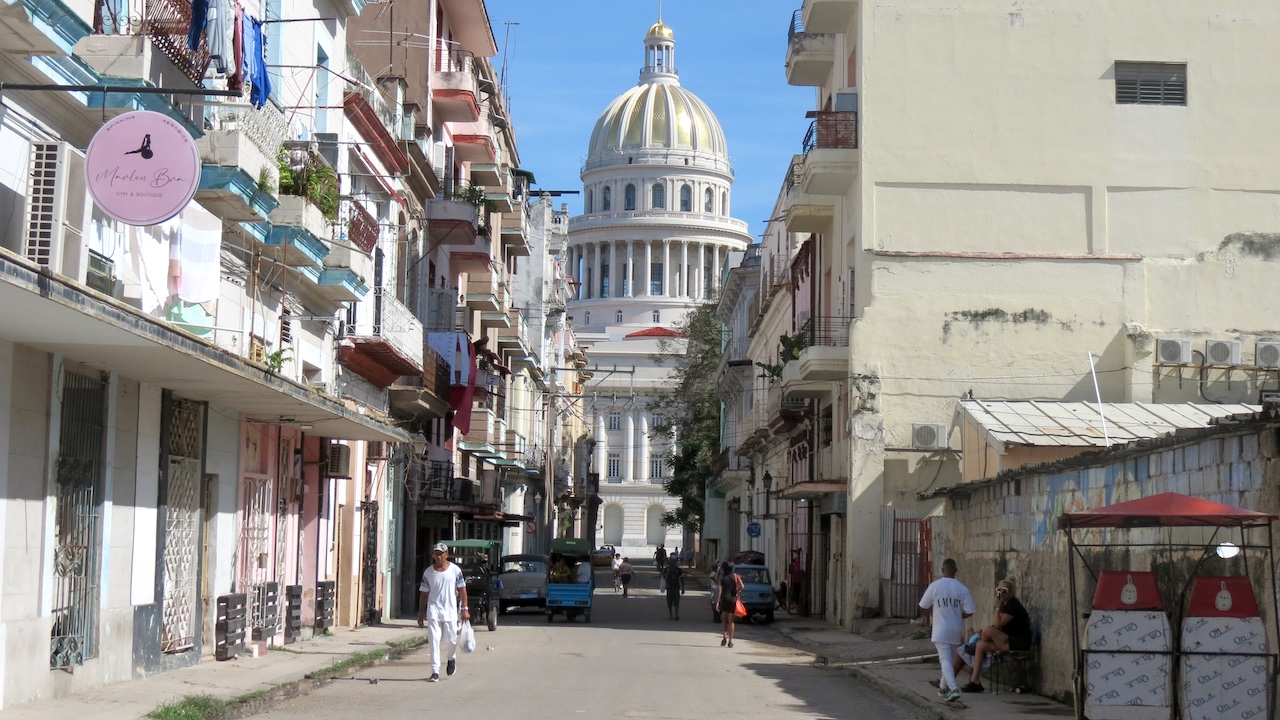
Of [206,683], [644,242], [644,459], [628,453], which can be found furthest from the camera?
[644,242]

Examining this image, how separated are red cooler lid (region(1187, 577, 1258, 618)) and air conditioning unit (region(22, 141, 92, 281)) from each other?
9570mm

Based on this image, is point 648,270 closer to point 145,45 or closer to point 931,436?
point 931,436

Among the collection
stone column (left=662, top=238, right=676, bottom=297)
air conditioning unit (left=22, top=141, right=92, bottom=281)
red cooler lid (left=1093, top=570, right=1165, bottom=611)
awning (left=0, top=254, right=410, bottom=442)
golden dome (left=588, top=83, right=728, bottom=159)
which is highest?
golden dome (left=588, top=83, right=728, bottom=159)

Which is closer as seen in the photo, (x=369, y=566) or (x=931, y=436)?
(x=369, y=566)

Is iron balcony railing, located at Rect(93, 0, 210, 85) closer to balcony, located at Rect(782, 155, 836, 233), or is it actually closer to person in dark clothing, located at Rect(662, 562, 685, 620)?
balcony, located at Rect(782, 155, 836, 233)

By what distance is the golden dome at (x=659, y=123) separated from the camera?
14512 cm

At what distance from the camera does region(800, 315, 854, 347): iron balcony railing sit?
33.8 meters

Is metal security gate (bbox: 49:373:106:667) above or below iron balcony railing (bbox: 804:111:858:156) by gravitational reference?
below

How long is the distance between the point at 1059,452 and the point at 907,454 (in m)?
5.64

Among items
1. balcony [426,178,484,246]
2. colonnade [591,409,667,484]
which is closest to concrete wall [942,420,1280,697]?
balcony [426,178,484,246]

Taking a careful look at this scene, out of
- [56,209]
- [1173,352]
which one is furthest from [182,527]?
[1173,352]

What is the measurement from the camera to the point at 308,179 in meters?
22.2

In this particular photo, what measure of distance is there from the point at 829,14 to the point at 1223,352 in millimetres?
10592

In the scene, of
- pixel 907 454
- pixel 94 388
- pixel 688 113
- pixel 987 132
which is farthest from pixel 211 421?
pixel 688 113
